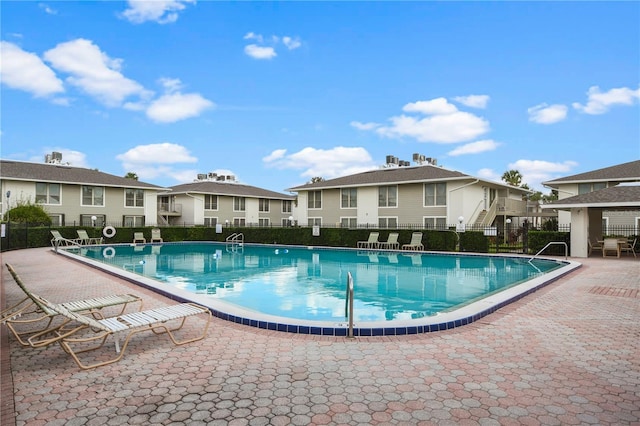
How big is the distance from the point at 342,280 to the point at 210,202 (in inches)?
1114

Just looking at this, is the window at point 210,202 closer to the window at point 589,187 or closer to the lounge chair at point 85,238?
the lounge chair at point 85,238

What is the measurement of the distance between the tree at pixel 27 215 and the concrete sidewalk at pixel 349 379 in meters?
24.3

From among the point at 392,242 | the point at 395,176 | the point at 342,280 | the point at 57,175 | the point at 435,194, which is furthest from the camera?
the point at 57,175

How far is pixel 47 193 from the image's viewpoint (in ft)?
100

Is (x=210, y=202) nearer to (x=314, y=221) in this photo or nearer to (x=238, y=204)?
(x=238, y=204)

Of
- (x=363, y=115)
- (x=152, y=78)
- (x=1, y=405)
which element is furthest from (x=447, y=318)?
(x=363, y=115)

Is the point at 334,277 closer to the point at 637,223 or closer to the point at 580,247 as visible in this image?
the point at 580,247

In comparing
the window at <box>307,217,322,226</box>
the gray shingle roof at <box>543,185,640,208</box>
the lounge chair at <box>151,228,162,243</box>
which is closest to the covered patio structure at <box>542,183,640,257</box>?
the gray shingle roof at <box>543,185,640,208</box>

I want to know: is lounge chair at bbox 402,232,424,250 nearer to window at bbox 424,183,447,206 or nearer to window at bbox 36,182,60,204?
window at bbox 424,183,447,206

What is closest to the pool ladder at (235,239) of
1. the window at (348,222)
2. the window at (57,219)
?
the window at (348,222)

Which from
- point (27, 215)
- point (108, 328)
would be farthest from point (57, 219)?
point (108, 328)

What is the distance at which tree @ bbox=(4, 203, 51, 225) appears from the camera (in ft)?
83.4

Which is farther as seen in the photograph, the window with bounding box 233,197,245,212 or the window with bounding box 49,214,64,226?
the window with bounding box 233,197,245,212

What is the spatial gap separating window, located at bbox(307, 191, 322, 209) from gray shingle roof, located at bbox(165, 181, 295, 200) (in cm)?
867
